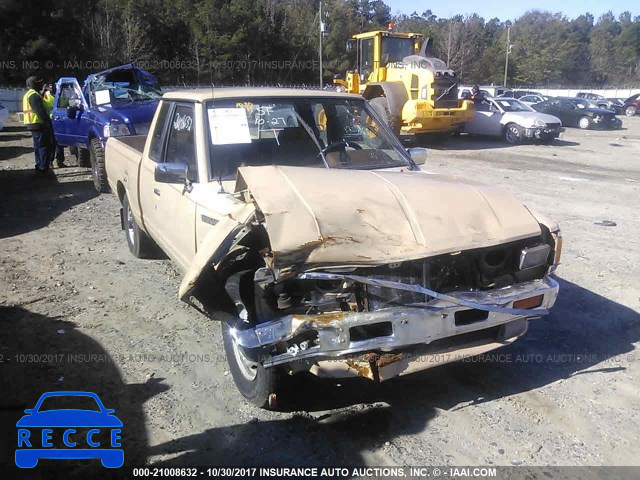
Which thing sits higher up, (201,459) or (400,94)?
(400,94)

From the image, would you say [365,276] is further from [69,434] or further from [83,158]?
[83,158]

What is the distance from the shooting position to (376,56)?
55.3ft

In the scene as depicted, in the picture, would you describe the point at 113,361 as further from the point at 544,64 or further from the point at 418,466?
the point at 544,64

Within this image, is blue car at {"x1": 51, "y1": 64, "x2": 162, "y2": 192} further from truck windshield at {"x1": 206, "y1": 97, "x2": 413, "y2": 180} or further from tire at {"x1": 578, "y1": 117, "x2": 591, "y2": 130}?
tire at {"x1": 578, "y1": 117, "x2": 591, "y2": 130}

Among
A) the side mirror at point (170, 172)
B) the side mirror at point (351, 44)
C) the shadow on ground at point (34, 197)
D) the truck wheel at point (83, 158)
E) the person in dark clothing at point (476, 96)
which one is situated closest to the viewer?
the side mirror at point (170, 172)

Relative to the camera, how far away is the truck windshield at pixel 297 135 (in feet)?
14.2

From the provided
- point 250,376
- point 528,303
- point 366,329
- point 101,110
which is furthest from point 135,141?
point 528,303

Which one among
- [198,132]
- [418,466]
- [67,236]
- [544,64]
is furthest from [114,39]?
[544,64]

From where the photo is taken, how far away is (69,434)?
3275 mm

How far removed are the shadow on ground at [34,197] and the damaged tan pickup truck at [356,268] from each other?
509 cm

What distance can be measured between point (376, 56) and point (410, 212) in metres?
14.6

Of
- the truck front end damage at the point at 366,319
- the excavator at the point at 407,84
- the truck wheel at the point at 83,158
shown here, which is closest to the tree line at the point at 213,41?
the excavator at the point at 407,84

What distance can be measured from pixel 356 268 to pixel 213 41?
38885 millimetres

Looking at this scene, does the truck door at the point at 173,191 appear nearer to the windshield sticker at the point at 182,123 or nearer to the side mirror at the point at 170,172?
the windshield sticker at the point at 182,123
